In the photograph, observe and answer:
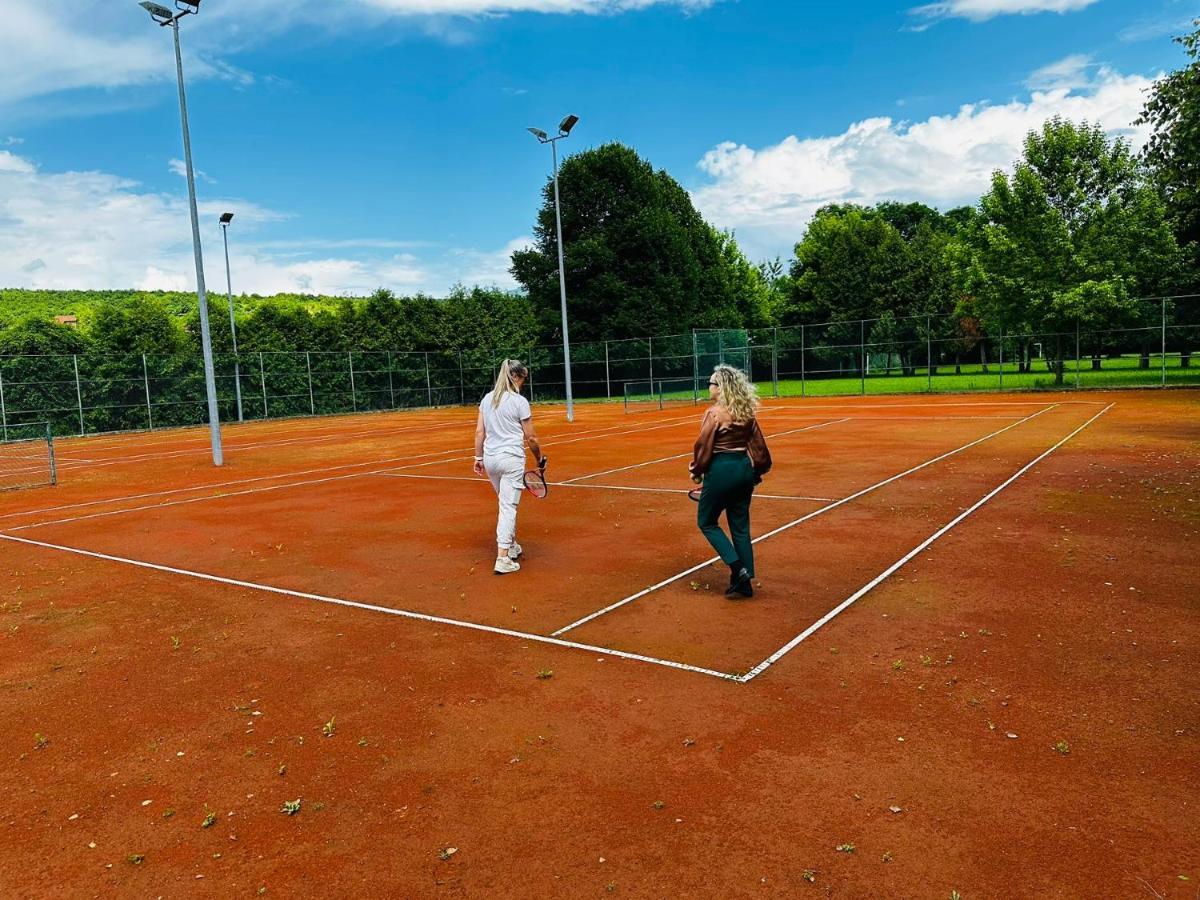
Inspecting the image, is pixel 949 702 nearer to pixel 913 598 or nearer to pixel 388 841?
pixel 913 598

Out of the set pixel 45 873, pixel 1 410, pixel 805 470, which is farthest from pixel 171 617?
pixel 1 410

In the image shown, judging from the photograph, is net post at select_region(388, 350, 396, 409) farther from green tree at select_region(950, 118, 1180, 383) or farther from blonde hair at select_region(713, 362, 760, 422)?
blonde hair at select_region(713, 362, 760, 422)

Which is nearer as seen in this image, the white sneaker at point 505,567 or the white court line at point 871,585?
the white court line at point 871,585

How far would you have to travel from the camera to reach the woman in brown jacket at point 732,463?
6.29 m

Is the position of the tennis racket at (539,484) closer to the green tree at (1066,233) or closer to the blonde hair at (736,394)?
the blonde hair at (736,394)

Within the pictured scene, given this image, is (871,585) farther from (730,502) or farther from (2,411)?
(2,411)

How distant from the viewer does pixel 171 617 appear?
656 centimetres

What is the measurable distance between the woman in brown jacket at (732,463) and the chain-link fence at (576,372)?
24.9 meters

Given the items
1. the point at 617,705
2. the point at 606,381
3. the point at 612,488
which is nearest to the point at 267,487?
the point at 612,488

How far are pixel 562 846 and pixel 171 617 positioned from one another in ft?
15.6

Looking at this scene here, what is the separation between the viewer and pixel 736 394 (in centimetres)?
631

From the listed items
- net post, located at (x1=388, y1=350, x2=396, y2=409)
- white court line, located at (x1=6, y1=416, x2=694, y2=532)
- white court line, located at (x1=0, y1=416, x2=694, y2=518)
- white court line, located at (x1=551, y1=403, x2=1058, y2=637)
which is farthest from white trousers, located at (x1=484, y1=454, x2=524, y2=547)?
net post, located at (x1=388, y1=350, x2=396, y2=409)

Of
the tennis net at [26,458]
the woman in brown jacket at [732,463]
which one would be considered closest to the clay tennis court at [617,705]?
the woman in brown jacket at [732,463]

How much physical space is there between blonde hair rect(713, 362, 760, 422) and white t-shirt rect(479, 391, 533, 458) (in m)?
1.93
